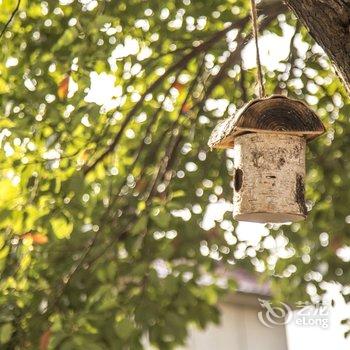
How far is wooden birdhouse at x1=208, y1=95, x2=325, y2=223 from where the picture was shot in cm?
301

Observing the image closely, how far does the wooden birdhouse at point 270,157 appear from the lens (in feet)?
9.86

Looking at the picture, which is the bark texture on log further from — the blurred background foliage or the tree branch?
the tree branch

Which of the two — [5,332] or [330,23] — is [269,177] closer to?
[330,23]

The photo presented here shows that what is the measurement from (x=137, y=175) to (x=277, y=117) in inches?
77.5

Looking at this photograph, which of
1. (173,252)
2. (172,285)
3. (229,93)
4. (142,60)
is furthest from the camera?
(229,93)

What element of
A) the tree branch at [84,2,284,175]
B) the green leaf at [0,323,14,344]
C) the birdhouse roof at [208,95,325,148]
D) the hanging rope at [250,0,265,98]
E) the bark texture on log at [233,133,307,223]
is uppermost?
the tree branch at [84,2,284,175]

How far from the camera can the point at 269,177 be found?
313 centimetres

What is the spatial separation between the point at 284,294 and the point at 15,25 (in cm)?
176

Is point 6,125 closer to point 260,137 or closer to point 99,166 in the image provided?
point 99,166

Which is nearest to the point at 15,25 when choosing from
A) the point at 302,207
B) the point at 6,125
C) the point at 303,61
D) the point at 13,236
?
the point at 6,125

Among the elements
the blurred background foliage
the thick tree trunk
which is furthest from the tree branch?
the thick tree trunk

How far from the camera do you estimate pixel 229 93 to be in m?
5.14

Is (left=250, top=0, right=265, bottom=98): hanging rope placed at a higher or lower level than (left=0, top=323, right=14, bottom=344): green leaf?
higher

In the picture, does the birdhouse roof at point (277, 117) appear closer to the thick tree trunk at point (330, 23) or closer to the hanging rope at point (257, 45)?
the hanging rope at point (257, 45)
